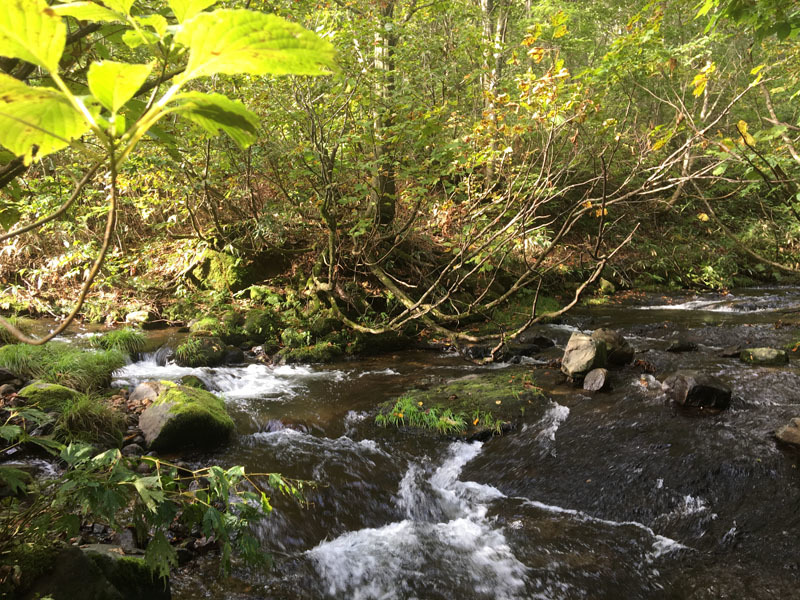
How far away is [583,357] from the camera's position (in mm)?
7094

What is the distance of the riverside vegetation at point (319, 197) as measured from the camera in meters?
1.34

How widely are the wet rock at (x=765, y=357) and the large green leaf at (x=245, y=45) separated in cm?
→ 843

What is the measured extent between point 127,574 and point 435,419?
12.7 ft

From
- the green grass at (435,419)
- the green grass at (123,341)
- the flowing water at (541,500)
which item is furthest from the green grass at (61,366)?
the green grass at (435,419)

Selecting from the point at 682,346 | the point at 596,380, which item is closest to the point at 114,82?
the point at 596,380

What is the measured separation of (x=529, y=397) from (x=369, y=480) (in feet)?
8.75

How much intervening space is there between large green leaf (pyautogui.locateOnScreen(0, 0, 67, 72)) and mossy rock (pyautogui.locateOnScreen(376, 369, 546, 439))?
5736 mm

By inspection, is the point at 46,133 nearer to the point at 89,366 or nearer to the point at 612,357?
the point at 89,366

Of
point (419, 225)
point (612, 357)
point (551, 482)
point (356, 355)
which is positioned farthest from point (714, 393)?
point (419, 225)

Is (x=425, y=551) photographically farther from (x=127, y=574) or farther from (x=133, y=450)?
(x=133, y=450)

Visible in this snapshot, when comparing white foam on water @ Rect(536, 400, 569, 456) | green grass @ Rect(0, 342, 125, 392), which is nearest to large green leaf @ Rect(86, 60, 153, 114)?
white foam on water @ Rect(536, 400, 569, 456)

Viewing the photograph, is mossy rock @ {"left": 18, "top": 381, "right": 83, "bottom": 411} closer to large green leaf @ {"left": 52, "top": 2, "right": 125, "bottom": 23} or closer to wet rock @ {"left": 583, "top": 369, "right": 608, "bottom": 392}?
large green leaf @ {"left": 52, "top": 2, "right": 125, "bottom": 23}

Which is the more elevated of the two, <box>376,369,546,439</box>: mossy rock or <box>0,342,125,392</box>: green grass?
<box>0,342,125,392</box>: green grass

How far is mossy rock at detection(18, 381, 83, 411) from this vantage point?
5.14m
